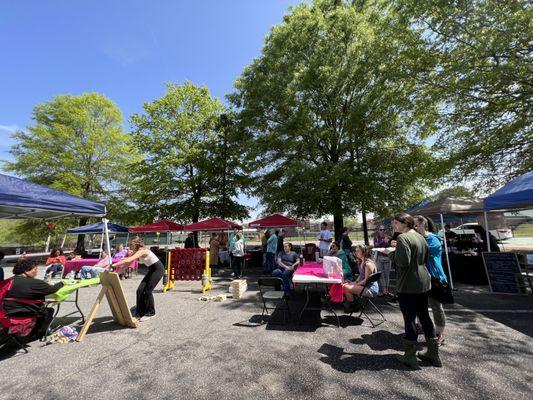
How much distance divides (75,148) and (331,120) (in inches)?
810

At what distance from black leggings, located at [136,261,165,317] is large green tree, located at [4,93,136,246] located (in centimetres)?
1703

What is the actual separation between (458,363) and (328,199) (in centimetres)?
1048

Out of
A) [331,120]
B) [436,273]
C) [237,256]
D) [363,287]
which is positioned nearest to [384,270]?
[363,287]

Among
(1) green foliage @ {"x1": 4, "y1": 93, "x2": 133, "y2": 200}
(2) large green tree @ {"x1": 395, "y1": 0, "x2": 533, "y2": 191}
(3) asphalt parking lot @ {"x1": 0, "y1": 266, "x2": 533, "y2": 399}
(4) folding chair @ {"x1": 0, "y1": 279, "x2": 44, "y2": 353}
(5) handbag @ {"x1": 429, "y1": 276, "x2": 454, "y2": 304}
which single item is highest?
(1) green foliage @ {"x1": 4, "y1": 93, "x2": 133, "y2": 200}

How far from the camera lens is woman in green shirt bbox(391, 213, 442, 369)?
3.32 meters

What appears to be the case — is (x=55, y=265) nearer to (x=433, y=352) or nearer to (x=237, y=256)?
(x=237, y=256)

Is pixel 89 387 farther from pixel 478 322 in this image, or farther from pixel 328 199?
pixel 328 199

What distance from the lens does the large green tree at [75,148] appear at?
68.3 feet

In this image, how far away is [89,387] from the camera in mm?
3070

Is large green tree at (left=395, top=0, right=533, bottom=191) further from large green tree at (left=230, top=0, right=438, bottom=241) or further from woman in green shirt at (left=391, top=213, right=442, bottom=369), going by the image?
woman in green shirt at (left=391, top=213, right=442, bottom=369)

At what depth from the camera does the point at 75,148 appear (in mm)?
21766

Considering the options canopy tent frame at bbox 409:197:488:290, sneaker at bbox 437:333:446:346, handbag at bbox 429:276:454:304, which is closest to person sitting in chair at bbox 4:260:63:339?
handbag at bbox 429:276:454:304

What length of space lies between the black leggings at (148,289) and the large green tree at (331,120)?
8.94 meters

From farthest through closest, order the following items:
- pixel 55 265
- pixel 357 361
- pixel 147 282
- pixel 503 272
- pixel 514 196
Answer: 1. pixel 55 265
2. pixel 503 272
3. pixel 514 196
4. pixel 147 282
5. pixel 357 361
